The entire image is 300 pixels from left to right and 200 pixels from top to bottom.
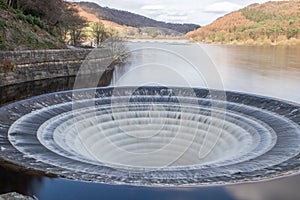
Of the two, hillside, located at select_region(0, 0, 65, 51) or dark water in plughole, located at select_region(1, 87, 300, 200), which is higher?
hillside, located at select_region(0, 0, 65, 51)

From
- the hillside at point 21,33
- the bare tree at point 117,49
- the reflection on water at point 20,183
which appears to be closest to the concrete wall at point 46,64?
the hillside at point 21,33

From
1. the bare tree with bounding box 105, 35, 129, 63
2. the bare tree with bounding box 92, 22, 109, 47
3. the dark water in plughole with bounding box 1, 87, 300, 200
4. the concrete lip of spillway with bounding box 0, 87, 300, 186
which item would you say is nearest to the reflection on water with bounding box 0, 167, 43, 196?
the dark water in plughole with bounding box 1, 87, 300, 200

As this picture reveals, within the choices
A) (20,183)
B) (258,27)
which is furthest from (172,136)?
(258,27)

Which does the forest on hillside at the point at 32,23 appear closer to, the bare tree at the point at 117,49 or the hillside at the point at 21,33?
the hillside at the point at 21,33

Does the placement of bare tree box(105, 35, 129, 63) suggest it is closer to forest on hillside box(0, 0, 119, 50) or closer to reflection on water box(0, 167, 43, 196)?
forest on hillside box(0, 0, 119, 50)

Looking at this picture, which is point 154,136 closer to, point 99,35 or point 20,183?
point 20,183

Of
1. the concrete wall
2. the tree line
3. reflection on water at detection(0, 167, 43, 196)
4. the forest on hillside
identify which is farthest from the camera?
the tree line
